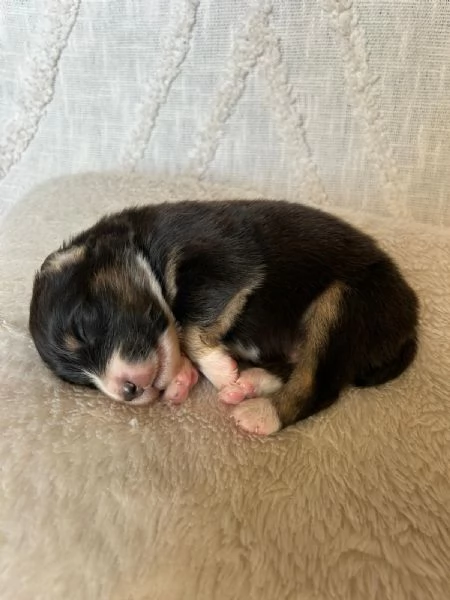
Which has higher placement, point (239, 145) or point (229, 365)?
point (239, 145)

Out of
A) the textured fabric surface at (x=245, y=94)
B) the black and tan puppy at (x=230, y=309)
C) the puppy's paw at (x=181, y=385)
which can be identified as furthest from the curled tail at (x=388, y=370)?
the textured fabric surface at (x=245, y=94)

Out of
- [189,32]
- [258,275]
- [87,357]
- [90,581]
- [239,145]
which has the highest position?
[189,32]

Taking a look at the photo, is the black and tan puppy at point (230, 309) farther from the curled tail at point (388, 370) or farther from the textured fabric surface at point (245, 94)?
the textured fabric surface at point (245, 94)

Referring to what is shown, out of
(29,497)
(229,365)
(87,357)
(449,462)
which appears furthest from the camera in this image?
(229,365)

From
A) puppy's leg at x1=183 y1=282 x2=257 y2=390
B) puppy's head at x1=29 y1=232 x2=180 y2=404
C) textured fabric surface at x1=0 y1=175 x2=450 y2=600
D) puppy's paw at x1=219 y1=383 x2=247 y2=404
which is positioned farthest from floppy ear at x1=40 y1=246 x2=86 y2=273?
puppy's paw at x1=219 y1=383 x2=247 y2=404

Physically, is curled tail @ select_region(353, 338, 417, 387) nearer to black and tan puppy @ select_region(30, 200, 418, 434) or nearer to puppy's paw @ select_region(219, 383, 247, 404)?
black and tan puppy @ select_region(30, 200, 418, 434)

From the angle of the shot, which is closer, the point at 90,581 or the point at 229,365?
the point at 90,581

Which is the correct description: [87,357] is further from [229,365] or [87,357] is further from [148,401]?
[229,365]

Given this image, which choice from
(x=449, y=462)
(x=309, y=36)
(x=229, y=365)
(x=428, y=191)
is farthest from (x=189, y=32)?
(x=449, y=462)
